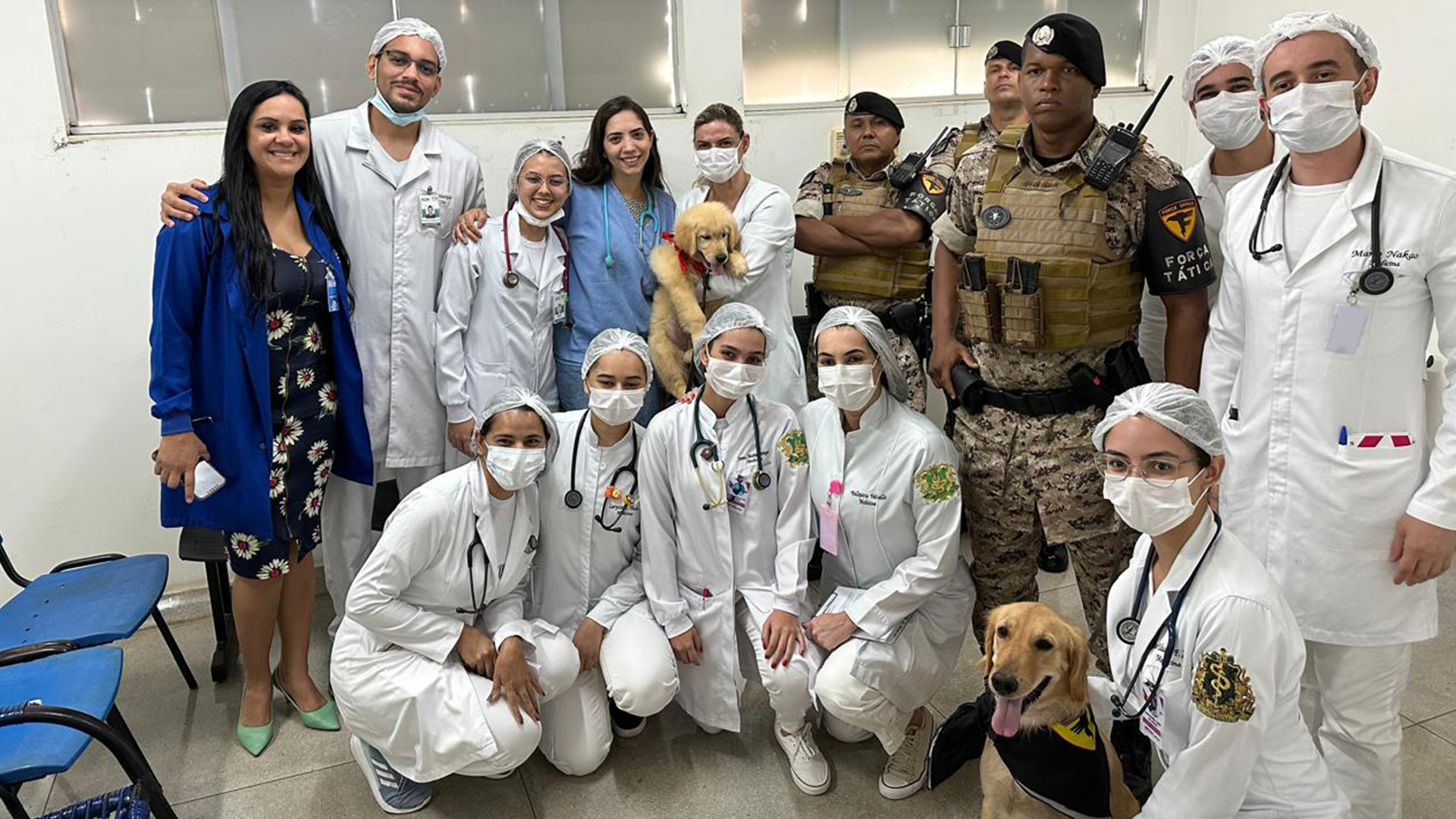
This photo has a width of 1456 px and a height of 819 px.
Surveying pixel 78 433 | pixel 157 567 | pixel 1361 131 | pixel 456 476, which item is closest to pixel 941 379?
pixel 1361 131

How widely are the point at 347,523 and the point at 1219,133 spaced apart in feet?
9.35

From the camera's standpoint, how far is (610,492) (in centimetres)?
275

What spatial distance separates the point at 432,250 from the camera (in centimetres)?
301

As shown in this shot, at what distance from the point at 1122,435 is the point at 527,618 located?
172 cm

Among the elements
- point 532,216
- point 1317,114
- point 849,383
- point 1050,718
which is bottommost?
point 1050,718

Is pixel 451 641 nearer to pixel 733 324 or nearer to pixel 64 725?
pixel 64 725

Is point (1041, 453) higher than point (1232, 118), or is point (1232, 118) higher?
point (1232, 118)

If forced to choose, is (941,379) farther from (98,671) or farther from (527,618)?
(98,671)

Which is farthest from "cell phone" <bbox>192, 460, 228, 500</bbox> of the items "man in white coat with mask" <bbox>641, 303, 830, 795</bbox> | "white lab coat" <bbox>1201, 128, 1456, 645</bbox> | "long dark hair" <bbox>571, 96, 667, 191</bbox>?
"white lab coat" <bbox>1201, 128, 1456, 645</bbox>

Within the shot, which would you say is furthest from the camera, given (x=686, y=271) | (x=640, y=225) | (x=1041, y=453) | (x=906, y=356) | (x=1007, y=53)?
(x=1007, y=53)

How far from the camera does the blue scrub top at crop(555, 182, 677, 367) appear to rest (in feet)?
10.1

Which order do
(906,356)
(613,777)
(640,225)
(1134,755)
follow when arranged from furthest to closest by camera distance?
(906,356) → (640,225) → (613,777) → (1134,755)

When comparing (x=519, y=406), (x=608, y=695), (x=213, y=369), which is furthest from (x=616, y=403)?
(x=213, y=369)

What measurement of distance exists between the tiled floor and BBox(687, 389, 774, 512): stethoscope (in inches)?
28.4
